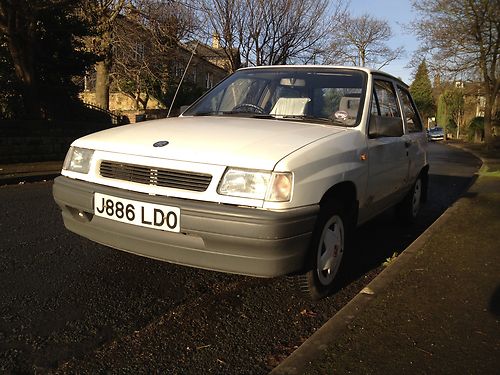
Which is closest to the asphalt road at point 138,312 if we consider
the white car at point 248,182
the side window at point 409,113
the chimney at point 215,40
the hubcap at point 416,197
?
the white car at point 248,182

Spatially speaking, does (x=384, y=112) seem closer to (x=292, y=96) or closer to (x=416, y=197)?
(x=292, y=96)

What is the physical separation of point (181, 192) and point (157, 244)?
361 mm

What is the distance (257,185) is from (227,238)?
0.35 metres

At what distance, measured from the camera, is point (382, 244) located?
199 inches

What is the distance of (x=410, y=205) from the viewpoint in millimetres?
5676

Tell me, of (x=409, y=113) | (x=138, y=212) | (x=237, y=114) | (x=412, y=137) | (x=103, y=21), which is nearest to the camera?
(x=138, y=212)

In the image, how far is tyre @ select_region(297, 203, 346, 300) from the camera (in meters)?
3.05

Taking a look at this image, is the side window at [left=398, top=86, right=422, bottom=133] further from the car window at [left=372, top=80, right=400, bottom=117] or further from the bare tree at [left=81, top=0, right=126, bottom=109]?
the bare tree at [left=81, top=0, right=126, bottom=109]

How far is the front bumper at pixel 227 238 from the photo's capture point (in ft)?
8.57

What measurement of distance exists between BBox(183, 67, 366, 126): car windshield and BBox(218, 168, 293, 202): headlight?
115 centimetres

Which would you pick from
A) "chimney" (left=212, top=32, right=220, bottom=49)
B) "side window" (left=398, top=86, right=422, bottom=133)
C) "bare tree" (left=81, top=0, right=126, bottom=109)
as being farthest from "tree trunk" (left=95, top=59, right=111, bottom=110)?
"side window" (left=398, top=86, right=422, bottom=133)

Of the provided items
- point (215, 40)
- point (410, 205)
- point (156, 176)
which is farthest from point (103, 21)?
point (156, 176)

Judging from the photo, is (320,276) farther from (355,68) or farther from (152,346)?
(355,68)

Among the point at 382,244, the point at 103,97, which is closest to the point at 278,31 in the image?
the point at 103,97
